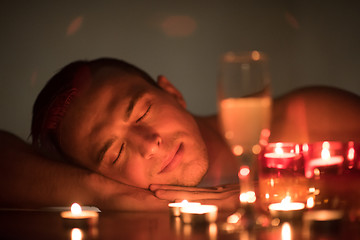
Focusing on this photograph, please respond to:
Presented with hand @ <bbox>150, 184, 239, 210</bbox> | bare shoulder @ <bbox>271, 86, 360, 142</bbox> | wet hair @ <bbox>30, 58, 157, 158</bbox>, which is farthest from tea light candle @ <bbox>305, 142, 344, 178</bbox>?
wet hair @ <bbox>30, 58, 157, 158</bbox>

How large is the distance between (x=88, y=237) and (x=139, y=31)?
6.28 feet

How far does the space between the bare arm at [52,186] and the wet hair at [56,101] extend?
0.30 ft

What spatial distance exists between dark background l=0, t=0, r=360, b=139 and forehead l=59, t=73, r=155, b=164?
0.79m

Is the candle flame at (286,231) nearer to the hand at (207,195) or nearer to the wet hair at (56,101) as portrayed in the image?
the hand at (207,195)

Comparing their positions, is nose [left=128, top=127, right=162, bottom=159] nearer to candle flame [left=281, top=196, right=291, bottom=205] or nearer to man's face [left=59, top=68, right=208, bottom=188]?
man's face [left=59, top=68, right=208, bottom=188]

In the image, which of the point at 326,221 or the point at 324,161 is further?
the point at 324,161

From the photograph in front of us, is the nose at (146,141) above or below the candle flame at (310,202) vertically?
above

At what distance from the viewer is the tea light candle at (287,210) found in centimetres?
112

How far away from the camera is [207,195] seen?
1508 mm

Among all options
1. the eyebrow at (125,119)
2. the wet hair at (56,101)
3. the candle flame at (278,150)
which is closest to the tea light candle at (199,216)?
the candle flame at (278,150)

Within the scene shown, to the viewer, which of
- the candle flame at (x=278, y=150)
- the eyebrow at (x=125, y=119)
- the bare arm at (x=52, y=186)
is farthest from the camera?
the eyebrow at (x=125, y=119)

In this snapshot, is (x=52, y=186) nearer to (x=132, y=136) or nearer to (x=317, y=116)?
(x=132, y=136)

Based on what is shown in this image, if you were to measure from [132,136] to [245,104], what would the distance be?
0.77 meters

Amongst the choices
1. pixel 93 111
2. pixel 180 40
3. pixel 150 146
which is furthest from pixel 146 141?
Answer: pixel 180 40
